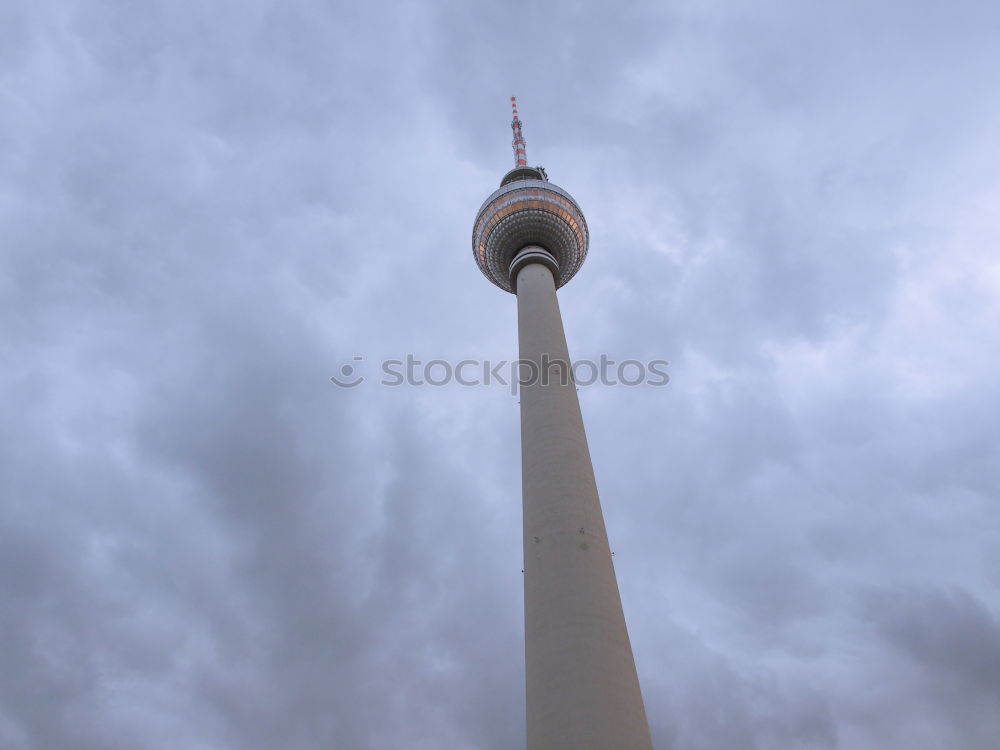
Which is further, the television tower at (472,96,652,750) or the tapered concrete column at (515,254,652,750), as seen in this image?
the television tower at (472,96,652,750)

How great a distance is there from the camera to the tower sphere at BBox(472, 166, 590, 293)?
198 feet

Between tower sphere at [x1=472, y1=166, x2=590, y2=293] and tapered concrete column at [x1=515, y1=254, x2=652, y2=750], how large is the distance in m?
19.9

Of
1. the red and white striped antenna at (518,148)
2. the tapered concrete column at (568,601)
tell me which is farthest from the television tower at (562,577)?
the red and white striped antenna at (518,148)

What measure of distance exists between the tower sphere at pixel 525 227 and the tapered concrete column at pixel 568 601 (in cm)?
1992

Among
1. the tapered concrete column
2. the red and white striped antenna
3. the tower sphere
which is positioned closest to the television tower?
the tapered concrete column

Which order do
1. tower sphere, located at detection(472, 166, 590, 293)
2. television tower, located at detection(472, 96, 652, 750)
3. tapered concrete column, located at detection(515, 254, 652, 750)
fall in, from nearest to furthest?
tapered concrete column, located at detection(515, 254, 652, 750) < television tower, located at detection(472, 96, 652, 750) < tower sphere, located at detection(472, 166, 590, 293)

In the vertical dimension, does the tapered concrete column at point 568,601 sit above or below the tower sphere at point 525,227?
below

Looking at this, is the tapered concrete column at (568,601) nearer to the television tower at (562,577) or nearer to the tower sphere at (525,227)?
the television tower at (562,577)

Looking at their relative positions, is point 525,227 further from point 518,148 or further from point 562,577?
point 562,577

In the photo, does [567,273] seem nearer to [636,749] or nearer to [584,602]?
[584,602]

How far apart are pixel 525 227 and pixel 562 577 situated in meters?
36.1

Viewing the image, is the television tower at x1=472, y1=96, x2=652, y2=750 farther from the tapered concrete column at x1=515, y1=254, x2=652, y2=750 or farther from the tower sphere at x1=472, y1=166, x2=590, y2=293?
the tower sphere at x1=472, y1=166, x2=590, y2=293

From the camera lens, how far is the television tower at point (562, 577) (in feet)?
89.2

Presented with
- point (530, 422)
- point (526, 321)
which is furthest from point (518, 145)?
point (530, 422)
